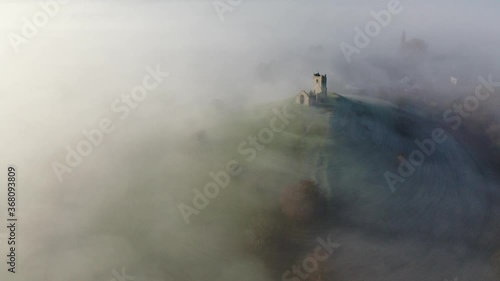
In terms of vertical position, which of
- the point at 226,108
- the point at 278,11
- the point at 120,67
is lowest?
the point at 226,108

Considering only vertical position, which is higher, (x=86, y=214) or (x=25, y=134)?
(x=25, y=134)

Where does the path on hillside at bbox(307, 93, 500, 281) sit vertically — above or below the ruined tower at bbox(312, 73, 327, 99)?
below

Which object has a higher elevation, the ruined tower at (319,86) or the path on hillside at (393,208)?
the ruined tower at (319,86)

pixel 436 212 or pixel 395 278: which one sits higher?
pixel 436 212

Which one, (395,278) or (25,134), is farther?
(25,134)

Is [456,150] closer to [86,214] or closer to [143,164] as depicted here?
[143,164]

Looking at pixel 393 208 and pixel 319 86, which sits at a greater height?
pixel 319 86

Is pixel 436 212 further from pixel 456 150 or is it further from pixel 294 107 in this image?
Answer: pixel 294 107

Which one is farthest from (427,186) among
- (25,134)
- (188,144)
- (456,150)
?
(25,134)

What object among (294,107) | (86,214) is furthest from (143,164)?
(294,107)
